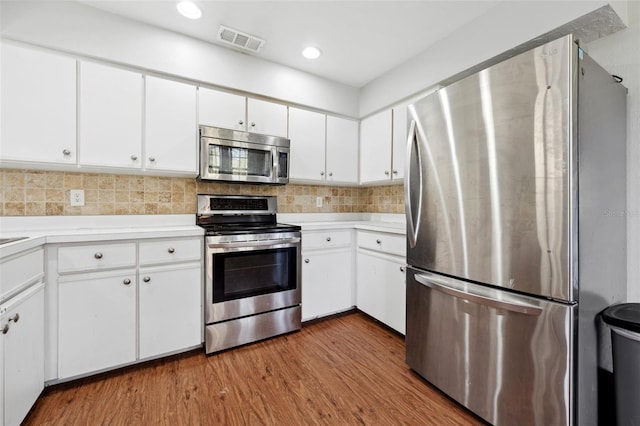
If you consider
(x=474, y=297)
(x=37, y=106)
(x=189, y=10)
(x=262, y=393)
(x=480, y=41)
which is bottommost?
(x=262, y=393)

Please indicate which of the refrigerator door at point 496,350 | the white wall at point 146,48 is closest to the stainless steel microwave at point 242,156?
the white wall at point 146,48

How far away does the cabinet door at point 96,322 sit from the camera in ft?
5.33

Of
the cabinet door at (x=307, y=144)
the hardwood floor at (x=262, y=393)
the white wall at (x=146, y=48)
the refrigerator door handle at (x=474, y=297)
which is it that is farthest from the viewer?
the cabinet door at (x=307, y=144)

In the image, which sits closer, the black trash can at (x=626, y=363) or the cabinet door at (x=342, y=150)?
the black trash can at (x=626, y=363)

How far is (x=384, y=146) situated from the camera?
109 inches

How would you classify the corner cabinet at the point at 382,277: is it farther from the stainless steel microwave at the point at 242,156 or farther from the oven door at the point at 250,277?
the stainless steel microwave at the point at 242,156

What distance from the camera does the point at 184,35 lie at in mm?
2141

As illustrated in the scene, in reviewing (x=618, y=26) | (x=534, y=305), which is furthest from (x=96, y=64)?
(x=618, y=26)

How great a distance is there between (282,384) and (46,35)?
2.64m

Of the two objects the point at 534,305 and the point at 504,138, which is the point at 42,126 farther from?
the point at 534,305

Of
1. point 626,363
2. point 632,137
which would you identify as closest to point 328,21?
point 632,137

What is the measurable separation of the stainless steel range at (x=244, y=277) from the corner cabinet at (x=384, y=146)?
3.51ft

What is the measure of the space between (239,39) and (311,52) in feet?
1.94

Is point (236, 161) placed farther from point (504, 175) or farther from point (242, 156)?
point (504, 175)
